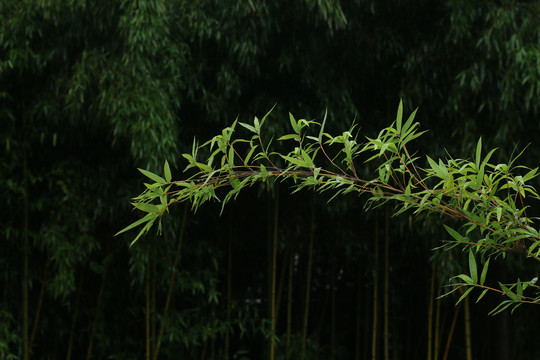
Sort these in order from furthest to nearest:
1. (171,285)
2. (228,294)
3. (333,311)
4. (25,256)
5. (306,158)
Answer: (333,311) → (228,294) → (171,285) → (25,256) → (306,158)

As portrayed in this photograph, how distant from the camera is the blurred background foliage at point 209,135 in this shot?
333cm

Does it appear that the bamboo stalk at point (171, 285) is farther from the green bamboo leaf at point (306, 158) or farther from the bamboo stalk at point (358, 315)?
the green bamboo leaf at point (306, 158)

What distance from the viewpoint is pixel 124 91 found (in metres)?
3.34

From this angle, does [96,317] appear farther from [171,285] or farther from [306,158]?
[306,158]

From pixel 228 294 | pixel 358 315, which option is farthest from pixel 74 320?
pixel 358 315

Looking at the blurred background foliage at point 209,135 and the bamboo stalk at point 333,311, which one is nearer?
the blurred background foliage at point 209,135

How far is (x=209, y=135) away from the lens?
12.8 feet

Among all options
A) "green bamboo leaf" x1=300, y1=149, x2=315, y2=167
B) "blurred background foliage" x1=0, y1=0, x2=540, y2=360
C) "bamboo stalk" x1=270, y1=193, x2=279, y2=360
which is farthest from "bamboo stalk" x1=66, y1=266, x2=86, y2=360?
"green bamboo leaf" x1=300, y1=149, x2=315, y2=167

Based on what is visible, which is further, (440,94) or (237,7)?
(440,94)

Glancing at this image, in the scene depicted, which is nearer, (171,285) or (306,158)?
(306,158)

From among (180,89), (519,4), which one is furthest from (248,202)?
(519,4)

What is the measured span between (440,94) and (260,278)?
1867 millimetres

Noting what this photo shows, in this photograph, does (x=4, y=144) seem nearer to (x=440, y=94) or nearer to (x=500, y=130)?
(x=440, y=94)

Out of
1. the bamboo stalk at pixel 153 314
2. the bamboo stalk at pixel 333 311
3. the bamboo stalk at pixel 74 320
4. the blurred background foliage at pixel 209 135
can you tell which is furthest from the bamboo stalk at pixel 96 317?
the bamboo stalk at pixel 333 311
